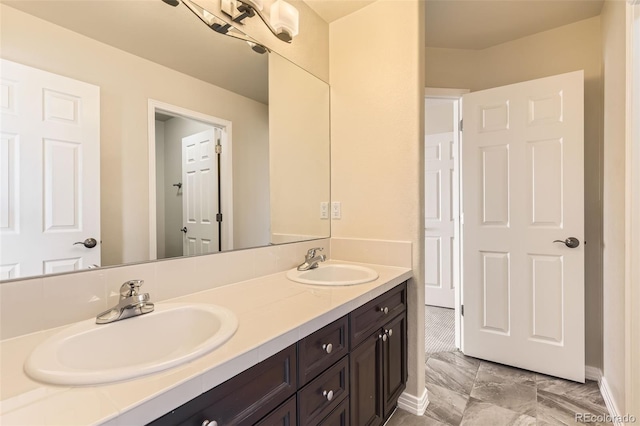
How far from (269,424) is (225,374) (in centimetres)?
26

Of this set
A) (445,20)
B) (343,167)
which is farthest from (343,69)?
(445,20)

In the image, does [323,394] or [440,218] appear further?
[440,218]

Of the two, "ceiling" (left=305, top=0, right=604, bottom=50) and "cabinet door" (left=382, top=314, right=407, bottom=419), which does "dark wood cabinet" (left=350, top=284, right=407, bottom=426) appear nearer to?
"cabinet door" (left=382, top=314, right=407, bottom=419)

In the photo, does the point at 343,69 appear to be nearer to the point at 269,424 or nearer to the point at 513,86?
the point at 513,86

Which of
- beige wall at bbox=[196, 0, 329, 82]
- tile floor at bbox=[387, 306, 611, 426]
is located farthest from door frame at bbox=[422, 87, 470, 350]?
beige wall at bbox=[196, 0, 329, 82]

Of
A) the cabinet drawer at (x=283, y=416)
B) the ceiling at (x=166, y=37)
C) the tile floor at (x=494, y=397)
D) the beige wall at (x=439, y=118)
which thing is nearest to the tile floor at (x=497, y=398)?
the tile floor at (x=494, y=397)

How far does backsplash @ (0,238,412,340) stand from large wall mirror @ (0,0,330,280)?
0.13ft

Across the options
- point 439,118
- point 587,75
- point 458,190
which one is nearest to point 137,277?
point 458,190

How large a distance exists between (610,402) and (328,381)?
1793 millimetres

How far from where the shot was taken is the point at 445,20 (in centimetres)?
199

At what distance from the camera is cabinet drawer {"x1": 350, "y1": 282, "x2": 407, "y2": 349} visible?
1174 mm

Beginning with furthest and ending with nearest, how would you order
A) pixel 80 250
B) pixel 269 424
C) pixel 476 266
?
pixel 476 266
pixel 80 250
pixel 269 424

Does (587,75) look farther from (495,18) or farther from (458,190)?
(458,190)

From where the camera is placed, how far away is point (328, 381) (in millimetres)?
1016
